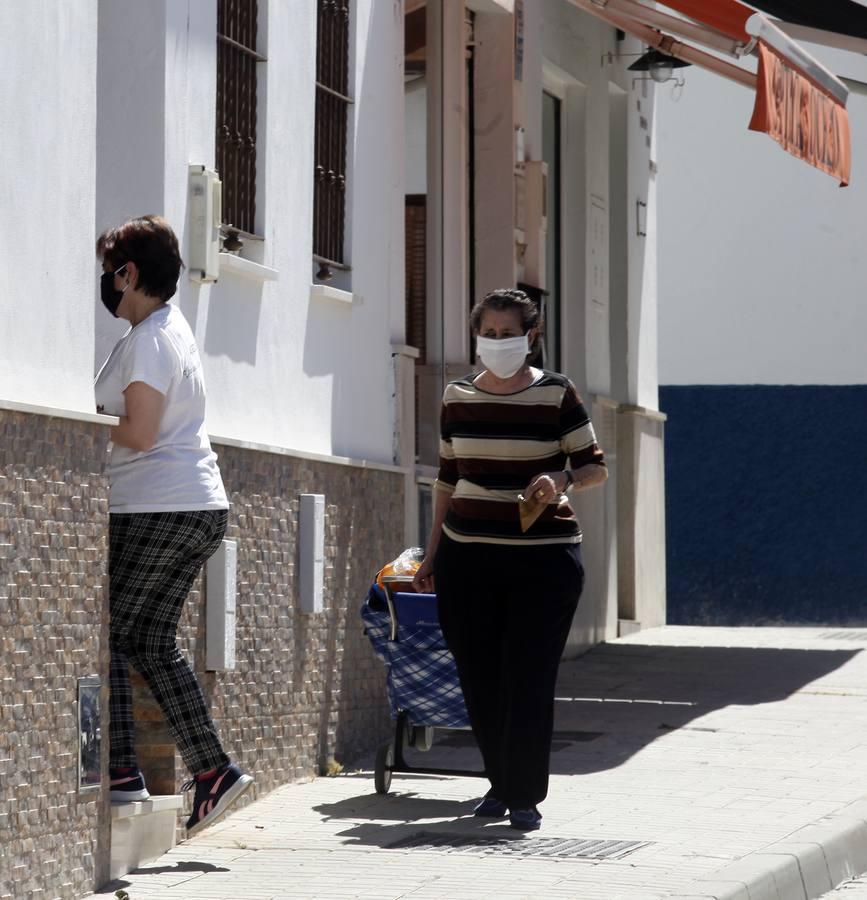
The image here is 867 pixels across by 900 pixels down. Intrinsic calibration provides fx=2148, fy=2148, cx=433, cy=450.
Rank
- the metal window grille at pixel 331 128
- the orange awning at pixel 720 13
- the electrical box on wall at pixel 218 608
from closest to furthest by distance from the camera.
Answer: the electrical box on wall at pixel 218 608, the metal window grille at pixel 331 128, the orange awning at pixel 720 13

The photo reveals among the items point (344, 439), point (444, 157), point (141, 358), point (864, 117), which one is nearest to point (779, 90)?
point (444, 157)

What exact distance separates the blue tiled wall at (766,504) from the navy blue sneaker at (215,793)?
13016 millimetres

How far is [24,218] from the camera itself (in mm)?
6168

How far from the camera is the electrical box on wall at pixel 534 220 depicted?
12.6 m

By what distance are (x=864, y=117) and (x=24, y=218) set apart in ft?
47.8

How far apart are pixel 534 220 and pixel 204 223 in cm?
508

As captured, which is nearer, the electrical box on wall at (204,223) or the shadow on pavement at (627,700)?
the electrical box on wall at (204,223)

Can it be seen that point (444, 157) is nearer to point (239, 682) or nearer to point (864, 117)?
point (239, 682)

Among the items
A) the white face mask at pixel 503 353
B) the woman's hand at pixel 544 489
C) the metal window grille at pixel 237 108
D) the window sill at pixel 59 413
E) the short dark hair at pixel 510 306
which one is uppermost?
the metal window grille at pixel 237 108

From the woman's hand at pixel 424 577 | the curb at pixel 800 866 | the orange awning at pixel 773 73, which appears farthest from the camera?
the orange awning at pixel 773 73

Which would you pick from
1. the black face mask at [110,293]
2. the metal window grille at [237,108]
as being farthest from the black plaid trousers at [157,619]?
the metal window grille at [237,108]

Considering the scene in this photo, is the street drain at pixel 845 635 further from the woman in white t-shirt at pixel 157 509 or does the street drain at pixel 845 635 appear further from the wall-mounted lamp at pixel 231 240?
the woman in white t-shirt at pixel 157 509

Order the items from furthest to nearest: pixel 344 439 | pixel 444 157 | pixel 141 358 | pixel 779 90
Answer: pixel 444 157, pixel 779 90, pixel 344 439, pixel 141 358

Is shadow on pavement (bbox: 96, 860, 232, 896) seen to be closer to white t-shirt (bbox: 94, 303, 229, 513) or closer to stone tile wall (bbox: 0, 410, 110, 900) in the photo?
stone tile wall (bbox: 0, 410, 110, 900)
